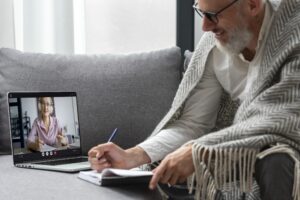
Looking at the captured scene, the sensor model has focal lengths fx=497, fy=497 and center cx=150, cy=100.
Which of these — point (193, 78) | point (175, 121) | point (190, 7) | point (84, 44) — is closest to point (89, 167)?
point (175, 121)

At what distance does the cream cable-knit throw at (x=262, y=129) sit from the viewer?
1.09 meters

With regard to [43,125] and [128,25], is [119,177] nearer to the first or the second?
[43,125]

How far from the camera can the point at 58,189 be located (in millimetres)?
1215

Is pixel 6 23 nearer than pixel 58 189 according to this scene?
No

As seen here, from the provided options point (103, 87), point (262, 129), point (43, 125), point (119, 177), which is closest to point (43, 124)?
point (43, 125)

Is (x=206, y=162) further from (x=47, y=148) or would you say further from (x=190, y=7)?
(x=190, y=7)

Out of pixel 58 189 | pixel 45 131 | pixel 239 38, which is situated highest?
pixel 239 38

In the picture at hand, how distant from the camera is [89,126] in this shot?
5.75ft

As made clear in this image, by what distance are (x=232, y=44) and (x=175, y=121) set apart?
0.29m

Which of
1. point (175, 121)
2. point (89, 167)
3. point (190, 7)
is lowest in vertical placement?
point (89, 167)

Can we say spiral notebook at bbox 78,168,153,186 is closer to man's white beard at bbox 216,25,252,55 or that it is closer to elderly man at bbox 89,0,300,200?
elderly man at bbox 89,0,300,200

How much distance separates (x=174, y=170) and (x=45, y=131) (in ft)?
1.89

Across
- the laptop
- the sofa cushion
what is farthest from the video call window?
the sofa cushion

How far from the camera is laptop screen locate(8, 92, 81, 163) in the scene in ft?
4.93
